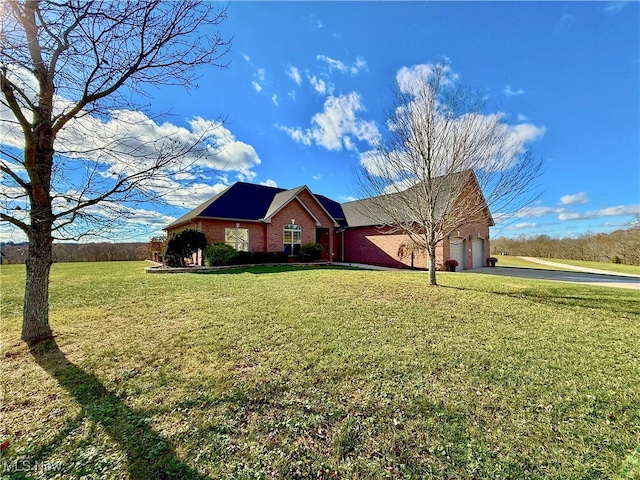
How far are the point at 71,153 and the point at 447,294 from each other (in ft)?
33.5

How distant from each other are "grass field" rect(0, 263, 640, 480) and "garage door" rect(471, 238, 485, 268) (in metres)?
13.6

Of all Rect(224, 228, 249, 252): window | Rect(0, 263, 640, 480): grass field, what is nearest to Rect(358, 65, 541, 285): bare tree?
Rect(0, 263, 640, 480): grass field

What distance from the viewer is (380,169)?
10.8 meters

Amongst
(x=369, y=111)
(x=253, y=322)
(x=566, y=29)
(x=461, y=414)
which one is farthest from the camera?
(x=369, y=111)

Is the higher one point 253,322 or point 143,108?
point 143,108

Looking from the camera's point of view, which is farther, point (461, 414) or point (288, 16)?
point (288, 16)

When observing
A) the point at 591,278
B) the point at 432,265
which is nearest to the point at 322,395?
the point at 432,265

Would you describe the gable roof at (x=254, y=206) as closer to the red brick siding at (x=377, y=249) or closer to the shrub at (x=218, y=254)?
the red brick siding at (x=377, y=249)

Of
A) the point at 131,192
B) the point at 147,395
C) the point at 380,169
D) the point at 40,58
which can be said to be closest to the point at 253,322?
the point at 147,395

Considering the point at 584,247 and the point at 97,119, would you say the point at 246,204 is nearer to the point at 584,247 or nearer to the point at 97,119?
the point at 97,119

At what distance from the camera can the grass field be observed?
2387 mm

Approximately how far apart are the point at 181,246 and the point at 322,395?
15.4m

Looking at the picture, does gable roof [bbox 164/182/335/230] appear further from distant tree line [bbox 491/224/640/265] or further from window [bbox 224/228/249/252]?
distant tree line [bbox 491/224/640/265]

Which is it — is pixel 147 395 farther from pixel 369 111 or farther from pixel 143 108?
pixel 369 111
